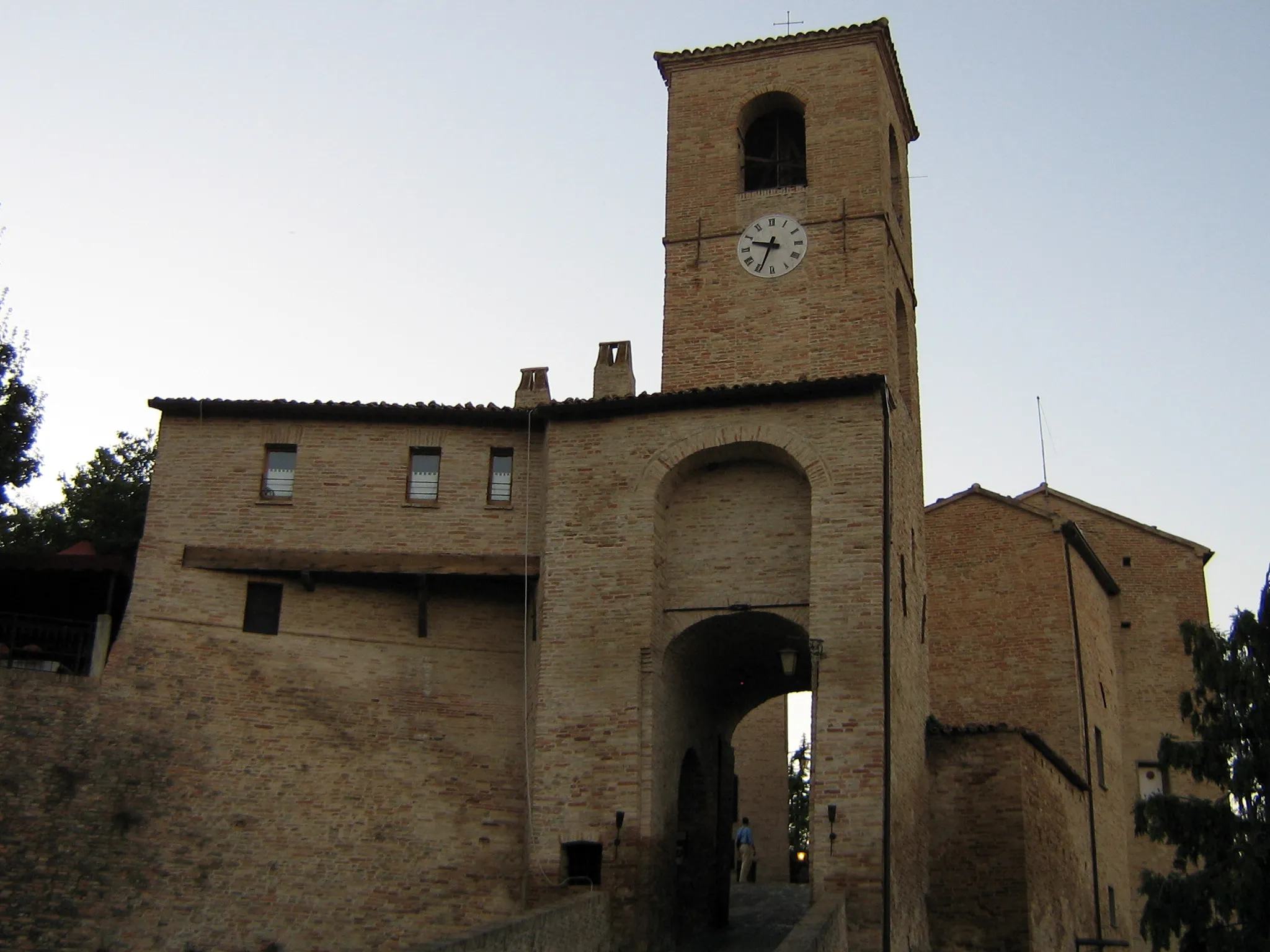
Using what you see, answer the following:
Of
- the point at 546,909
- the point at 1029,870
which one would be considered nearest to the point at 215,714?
the point at 546,909

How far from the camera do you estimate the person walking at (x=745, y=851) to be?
28078 mm

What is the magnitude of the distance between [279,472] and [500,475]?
3368 millimetres

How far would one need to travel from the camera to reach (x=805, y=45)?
25.2m

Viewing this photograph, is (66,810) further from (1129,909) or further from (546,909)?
(1129,909)

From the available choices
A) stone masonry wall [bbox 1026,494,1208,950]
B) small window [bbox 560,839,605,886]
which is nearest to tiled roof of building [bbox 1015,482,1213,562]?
stone masonry wall [bbox 1026,494,1208,950]

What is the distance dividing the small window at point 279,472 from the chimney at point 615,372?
4.75 metres

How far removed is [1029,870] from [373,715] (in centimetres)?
957

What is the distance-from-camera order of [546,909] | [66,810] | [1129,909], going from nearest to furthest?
[546,909] → [66,810] → [1129,909]

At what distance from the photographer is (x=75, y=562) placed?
67.6ft

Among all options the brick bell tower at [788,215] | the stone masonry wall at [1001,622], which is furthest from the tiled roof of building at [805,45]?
the stone masonry wall at [1001,622]

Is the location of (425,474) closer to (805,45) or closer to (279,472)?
(279,472)

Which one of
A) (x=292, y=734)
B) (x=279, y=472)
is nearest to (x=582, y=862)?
(x=292, y=734)

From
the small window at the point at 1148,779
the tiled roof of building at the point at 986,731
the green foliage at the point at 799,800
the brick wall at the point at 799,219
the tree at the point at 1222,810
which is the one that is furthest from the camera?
the green foliage at the point at 799,800

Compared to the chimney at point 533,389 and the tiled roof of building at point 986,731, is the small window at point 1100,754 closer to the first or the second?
the tiled roof of building at point 986,731
